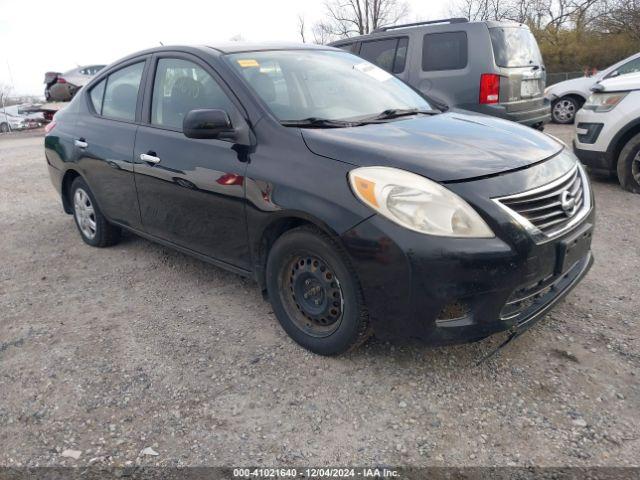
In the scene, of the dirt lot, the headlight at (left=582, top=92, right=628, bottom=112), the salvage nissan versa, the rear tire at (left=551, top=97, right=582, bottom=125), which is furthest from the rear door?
the rear tire at (left=551, top=97, right=582, bottom=125)

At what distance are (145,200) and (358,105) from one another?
1.68 meters

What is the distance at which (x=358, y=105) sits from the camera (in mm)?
3332

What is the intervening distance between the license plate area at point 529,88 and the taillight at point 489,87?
1.49ft

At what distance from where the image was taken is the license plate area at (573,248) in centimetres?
255

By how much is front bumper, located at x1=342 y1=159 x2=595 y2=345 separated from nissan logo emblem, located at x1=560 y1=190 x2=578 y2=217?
0.56 ft

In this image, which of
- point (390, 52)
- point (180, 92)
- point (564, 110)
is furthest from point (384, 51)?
point (564, 110)

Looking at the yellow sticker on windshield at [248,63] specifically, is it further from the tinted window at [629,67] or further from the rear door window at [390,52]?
the tinted window at [629,67]

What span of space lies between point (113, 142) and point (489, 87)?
474cm

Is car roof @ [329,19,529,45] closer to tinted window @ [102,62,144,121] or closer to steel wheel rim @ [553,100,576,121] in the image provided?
tinted window @ [102,62,144,121]

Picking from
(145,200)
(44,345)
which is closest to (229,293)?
(145,200)

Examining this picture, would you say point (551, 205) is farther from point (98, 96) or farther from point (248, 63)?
point (98, 96)

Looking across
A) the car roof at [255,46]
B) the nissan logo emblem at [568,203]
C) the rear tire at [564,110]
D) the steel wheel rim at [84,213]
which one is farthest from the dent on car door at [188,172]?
the rear tire at [564,110]

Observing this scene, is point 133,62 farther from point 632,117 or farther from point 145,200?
point 632,117

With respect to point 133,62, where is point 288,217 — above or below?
below
